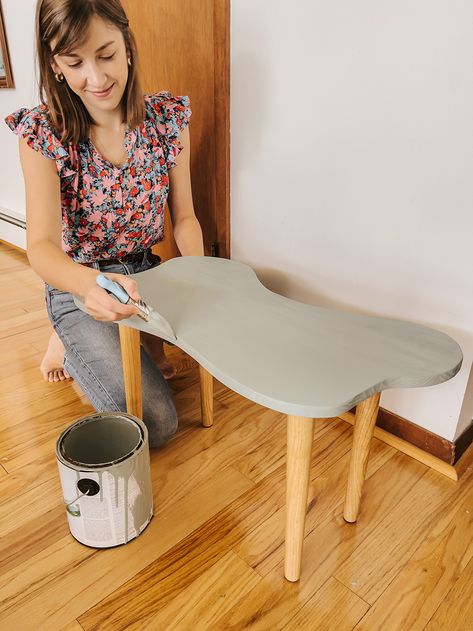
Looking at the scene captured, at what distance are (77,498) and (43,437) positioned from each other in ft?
1.34

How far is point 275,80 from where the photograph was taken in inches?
44.4

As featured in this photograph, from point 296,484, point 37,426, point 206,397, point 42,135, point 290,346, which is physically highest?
point 42,135

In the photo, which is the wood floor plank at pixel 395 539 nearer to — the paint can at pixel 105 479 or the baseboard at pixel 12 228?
the paint can at pixel 105 479

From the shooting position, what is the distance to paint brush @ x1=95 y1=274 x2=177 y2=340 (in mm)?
798

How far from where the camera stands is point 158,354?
144cm

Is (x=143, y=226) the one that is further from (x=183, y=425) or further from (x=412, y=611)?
(x=412, y=611)

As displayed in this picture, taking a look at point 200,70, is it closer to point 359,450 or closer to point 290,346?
point 290,346

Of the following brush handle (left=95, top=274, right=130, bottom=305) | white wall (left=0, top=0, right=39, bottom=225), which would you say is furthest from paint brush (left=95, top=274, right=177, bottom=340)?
white wall (left=0, top=0, right=39, bottom=225)

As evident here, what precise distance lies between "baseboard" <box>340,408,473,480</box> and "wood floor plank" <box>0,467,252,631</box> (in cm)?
43

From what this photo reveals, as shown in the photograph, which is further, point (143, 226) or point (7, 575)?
point (143, 226)

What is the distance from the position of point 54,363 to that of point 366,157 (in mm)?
1006

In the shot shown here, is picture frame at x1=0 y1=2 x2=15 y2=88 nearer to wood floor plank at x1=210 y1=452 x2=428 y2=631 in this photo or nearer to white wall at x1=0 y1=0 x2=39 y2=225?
white wall at x1=0 y1=0 x2=39 y2=225

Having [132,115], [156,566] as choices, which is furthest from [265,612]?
[132,115]

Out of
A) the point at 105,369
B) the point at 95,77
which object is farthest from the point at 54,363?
the point at 95,77
